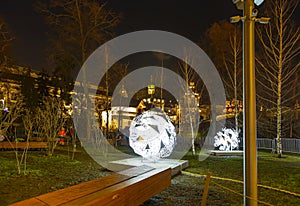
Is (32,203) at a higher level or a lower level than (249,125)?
lower

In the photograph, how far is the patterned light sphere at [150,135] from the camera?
9.99 metres

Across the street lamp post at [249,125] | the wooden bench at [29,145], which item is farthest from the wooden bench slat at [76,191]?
the wooden bench at [29,145]

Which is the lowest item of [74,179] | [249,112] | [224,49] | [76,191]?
[74,179]

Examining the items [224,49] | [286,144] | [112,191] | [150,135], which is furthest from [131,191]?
[224,49]

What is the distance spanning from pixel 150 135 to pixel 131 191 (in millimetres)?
5570

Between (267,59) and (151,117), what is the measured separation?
9996 mm

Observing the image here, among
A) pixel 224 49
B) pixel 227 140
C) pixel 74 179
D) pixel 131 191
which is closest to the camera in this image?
pixel 131 191

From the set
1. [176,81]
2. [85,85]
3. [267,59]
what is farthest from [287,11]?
[85,85]

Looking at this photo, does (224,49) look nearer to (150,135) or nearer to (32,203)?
(150,135)

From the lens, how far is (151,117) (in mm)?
10117

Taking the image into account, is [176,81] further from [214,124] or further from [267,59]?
[267,59]

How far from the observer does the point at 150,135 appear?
1004 cm

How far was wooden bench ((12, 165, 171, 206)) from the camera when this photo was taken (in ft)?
11.2

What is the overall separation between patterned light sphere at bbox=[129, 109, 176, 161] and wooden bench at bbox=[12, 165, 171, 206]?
389 cm
